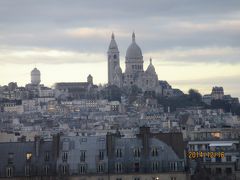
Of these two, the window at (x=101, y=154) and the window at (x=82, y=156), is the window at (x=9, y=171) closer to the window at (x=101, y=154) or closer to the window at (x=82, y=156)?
the window at (x=82, y=156)

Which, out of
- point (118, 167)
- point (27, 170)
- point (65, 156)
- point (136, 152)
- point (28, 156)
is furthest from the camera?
point (28, 156)

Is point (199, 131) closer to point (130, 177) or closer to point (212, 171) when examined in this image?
point (212, 171)

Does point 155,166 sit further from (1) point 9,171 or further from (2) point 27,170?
(1) point 9,171

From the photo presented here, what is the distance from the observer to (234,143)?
73.9 m

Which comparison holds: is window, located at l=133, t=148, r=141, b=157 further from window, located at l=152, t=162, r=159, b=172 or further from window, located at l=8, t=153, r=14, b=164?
window, located at l=8, t=153, r=14, b=164

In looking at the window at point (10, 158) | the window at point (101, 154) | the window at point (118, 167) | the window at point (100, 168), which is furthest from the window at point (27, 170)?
the window at point (118, 167)

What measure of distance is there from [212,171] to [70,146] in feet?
45.9

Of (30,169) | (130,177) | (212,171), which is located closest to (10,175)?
(30,169)
